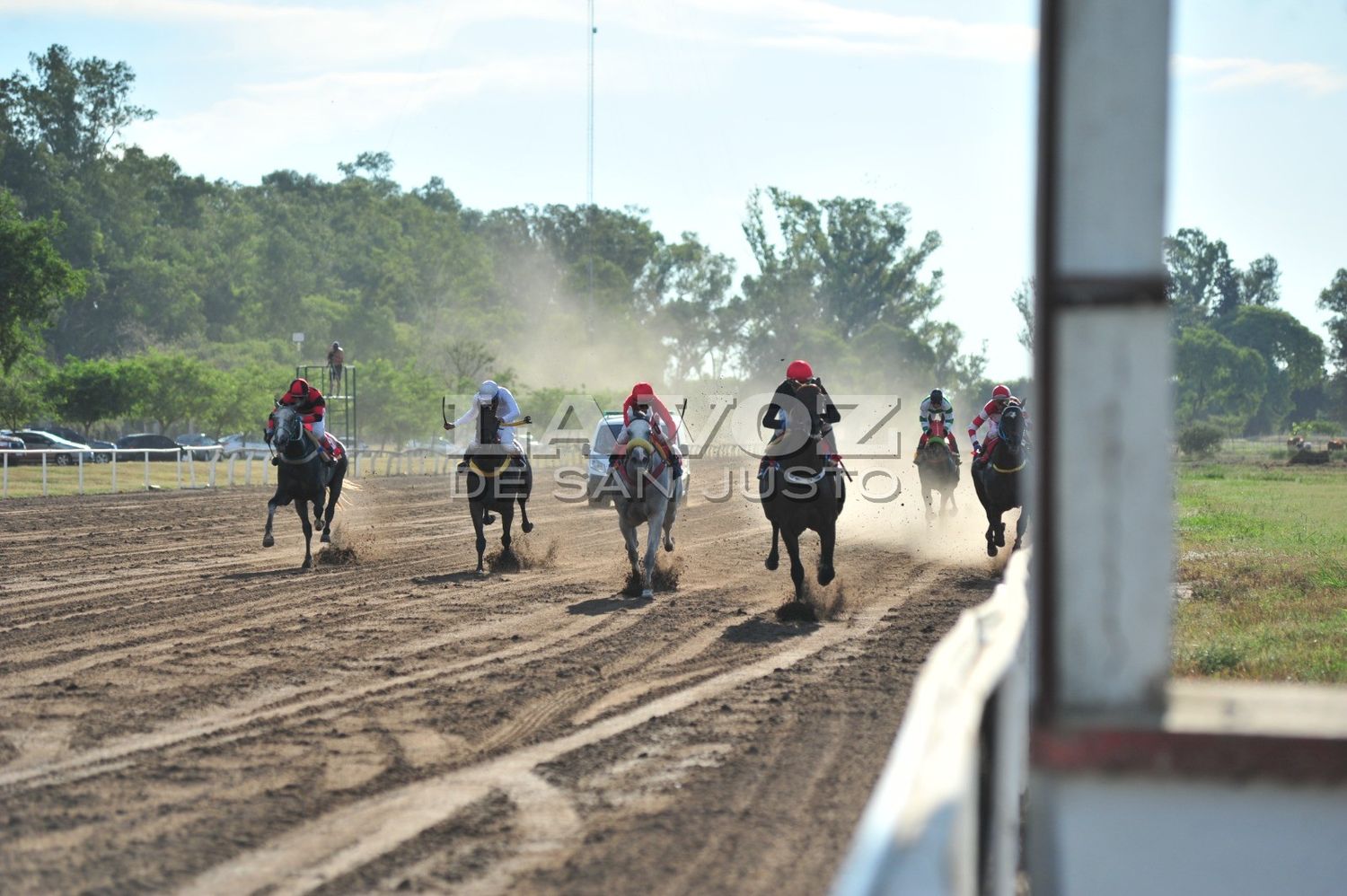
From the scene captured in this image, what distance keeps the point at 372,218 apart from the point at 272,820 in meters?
107

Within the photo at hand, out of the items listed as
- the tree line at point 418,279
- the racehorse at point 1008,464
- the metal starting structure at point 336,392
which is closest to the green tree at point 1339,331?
the tree line at point 418,279

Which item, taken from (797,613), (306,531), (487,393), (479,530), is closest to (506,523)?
(479,530)

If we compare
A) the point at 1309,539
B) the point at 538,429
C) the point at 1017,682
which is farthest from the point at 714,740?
the point at 538,429

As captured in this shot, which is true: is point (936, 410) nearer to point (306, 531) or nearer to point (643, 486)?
point (643, 486)

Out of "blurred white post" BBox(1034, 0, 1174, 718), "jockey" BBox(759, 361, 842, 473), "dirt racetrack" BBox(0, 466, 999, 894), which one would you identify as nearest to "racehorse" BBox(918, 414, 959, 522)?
"dirt racetrack" BBox(0, 466, 999, 894)

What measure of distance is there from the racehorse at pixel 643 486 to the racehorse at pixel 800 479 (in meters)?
1.67

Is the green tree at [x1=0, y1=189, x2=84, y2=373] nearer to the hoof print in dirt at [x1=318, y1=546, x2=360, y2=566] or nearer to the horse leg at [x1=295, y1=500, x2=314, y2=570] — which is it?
the hoof print in dirt at [x1=318, y1=546, x2=360, y2=566]

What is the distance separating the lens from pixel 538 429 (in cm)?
7375

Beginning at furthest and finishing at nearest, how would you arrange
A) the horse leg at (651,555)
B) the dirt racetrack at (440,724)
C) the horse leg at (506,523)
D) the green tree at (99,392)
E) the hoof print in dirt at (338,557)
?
1. the green tree at (99,392)
2. the hoof print in dirt at (338,557)
3. the horse leg at (506,523)
4. the horse leg at (651,555)
5. the dirt racetrack at (440,724)

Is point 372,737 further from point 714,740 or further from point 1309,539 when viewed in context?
point 1309,539

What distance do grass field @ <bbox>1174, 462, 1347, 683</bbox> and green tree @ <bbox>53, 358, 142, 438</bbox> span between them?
38.4 metres

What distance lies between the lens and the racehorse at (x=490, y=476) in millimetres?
17469

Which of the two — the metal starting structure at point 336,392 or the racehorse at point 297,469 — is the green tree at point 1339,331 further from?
the racehorse at point 297,469

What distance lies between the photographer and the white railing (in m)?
2.90
